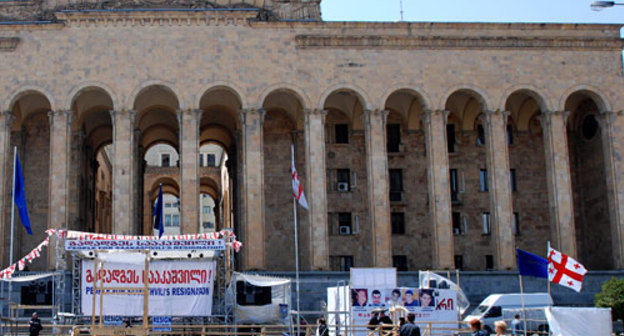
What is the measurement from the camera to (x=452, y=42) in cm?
4159

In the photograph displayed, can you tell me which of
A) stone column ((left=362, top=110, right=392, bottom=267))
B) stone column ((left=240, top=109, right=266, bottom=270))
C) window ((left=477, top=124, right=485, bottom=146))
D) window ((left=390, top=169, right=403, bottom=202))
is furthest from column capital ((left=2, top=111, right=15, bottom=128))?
window ((left=477, top=124, right=485, bottom=146))

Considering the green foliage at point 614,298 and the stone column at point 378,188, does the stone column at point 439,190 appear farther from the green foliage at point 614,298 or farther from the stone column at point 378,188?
the green foliage at point 614,298

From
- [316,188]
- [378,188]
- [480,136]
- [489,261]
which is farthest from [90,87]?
[489,261]

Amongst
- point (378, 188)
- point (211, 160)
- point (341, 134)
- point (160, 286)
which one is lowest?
point (160, 286)

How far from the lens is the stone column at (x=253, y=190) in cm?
3844

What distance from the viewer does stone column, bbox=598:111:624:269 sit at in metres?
40.7

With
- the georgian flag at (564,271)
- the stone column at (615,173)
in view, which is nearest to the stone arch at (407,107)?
the stone column at (615,173)

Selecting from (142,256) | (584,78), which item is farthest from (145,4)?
(584,78)

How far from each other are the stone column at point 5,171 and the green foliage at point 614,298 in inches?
1051

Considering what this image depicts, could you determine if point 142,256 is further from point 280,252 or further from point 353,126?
point 353,126

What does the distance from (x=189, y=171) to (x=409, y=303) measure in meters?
16.3

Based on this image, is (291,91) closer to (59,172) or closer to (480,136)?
(59,172)

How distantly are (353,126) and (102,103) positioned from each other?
44.4 ft

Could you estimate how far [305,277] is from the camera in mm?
37594
